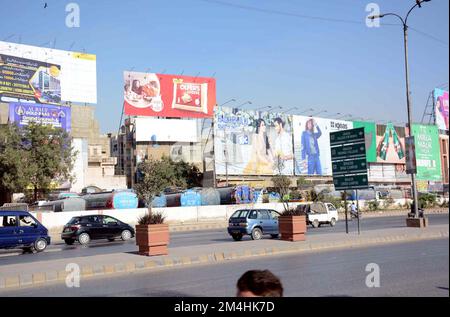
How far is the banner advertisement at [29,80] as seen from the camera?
5472 cm

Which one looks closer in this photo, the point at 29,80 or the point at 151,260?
the point at 151,260

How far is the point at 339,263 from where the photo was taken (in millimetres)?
12359

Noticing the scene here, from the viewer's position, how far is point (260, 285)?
3.36 meters

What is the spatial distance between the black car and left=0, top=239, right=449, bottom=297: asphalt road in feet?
43.5

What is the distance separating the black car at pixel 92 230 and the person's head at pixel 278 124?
5471cm

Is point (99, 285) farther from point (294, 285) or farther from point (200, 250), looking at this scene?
point (200, 250)

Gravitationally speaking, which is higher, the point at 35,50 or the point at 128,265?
the point at 35,50

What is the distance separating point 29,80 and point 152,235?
48.3 meters

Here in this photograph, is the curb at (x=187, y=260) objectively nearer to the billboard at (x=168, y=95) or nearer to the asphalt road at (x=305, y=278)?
the asphalt road at (x=305, y=278)

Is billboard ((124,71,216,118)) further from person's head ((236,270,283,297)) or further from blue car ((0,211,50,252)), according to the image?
person's head ((236,270,283,297))

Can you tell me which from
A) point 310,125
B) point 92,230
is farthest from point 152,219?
point 310,125

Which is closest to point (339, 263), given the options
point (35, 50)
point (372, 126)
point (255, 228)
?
point (255, 228)

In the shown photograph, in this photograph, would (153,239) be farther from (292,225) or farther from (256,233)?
(256,233)

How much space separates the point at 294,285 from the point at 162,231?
6.18m
